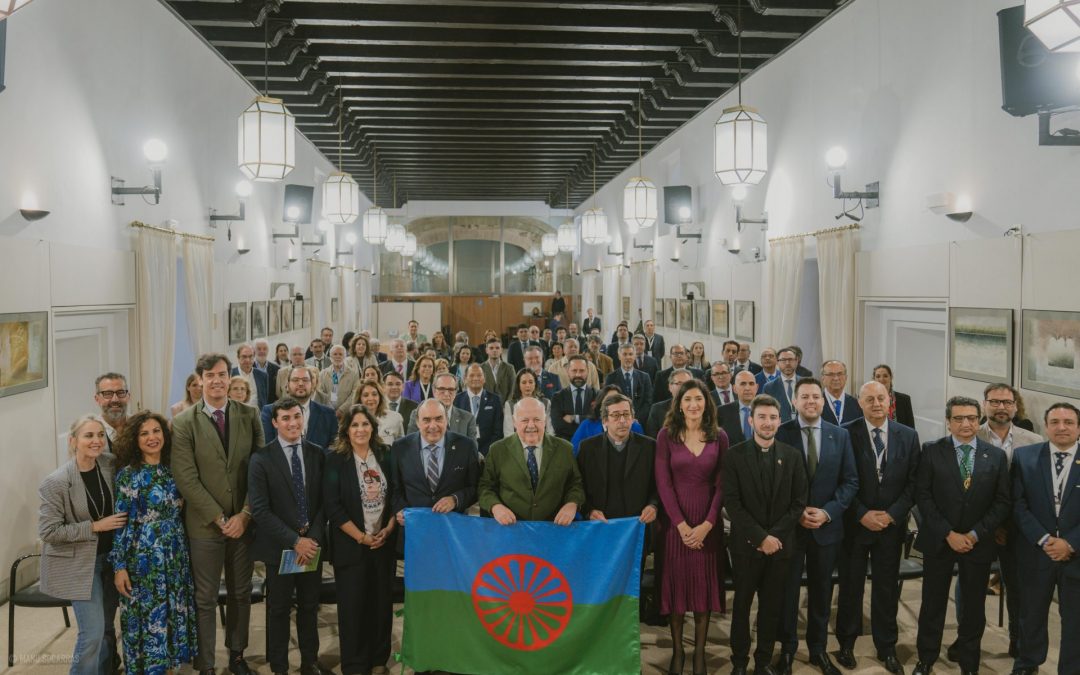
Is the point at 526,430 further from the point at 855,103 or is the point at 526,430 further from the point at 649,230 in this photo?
the point at 649,230

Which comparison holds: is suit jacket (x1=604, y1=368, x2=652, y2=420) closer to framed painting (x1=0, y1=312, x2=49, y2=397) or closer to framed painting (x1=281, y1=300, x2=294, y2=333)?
framed painting (x1=0, y1=312, x2=49, y2=397)

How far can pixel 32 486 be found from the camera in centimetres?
609

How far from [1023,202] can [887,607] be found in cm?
331

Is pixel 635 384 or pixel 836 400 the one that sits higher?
pixel 836 400

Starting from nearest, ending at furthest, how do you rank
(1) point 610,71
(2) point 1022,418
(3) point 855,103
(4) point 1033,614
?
(4) point 1033,614
(2) point 1022,418
(3) point 855,103
(1) point 610,71

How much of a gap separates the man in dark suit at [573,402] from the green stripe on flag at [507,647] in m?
3.04

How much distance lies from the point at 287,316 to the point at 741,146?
932 cm

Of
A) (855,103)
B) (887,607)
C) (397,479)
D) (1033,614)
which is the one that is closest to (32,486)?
(397,479)

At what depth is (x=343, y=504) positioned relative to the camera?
4668mm

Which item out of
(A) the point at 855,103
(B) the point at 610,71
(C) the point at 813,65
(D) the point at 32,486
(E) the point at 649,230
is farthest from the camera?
(E) the point at 649,230

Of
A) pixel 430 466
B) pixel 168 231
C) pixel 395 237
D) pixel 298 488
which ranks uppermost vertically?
pixel 395 237

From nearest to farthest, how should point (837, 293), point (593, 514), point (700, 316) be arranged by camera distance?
point (593, 514) → point (837, 293) → point (700, 316)

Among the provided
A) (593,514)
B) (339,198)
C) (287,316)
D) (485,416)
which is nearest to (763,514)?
(593,514)

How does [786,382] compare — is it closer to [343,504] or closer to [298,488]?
[343,504]
